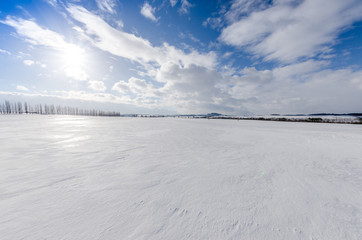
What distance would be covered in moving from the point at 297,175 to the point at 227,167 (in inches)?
84.8

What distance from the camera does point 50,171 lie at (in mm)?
4219

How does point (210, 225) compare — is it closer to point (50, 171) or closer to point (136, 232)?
point (136, 232)

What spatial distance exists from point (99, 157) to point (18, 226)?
11.7 feet

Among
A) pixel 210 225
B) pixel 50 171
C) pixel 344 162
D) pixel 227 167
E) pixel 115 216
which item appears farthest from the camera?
pixel 344 162

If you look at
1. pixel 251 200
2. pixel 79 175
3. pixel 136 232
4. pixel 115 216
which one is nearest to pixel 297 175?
pixel 251 200

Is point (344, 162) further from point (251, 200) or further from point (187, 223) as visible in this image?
point (187, 223)

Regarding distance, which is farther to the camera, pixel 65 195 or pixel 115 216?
pixel 65 195

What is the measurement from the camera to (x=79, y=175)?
3965 millimetres

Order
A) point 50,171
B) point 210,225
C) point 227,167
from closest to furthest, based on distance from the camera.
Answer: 1. point 210,225
2. point 50,171
3. point 227,167

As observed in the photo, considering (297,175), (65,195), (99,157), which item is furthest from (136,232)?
(297,175)

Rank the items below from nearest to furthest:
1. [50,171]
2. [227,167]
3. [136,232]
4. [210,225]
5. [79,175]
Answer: [136,232], [210,225], [79,175], [50,171], [227,167]

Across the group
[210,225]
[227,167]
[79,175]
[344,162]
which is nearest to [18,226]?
[79,175]

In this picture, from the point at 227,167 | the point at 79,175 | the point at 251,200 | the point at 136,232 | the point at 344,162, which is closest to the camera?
the point at 136,232

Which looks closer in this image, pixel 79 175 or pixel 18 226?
pixel 18 226
